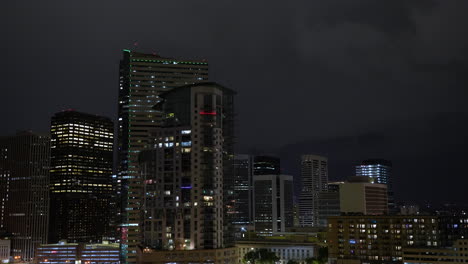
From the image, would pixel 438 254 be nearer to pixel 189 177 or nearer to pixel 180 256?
pixel 180 256

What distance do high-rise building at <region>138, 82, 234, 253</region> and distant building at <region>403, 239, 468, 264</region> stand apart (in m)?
66.4

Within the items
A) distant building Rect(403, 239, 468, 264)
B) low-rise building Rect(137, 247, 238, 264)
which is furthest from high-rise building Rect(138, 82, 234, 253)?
distant building Rect(403, 239, 468, 264)

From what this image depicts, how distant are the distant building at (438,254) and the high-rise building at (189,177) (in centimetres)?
6641

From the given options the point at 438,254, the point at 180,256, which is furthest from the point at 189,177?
the point at 438,254

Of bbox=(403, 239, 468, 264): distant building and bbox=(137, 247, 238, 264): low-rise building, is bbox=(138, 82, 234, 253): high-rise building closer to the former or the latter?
bbox=(137, 247, 238, 264): low-rise building

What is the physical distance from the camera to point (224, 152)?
195m

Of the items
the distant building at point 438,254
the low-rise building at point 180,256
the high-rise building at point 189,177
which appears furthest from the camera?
the high-rise building at point 189,177

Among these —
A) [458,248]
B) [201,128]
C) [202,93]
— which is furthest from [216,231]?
[458,248]

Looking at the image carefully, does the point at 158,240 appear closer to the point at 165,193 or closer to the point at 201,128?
the point at 165,193

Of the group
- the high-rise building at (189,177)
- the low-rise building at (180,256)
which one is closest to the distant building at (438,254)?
the high-rise building at (189,177)

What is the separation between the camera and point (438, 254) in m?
182

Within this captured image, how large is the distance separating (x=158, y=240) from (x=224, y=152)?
39.9 m

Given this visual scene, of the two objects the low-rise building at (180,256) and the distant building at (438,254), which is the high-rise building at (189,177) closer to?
the low-rise building at (180,256)

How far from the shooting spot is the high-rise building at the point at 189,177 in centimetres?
18038
